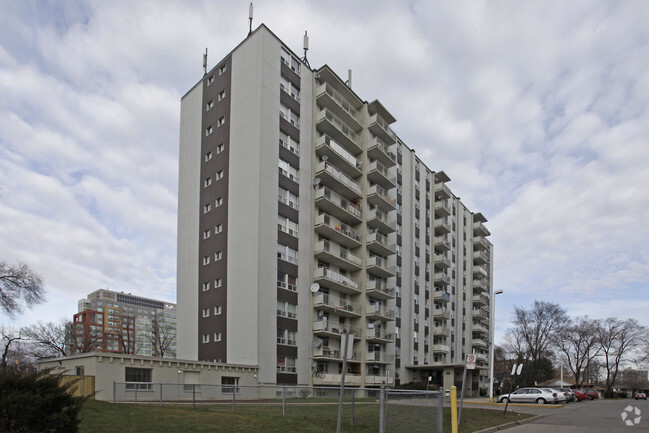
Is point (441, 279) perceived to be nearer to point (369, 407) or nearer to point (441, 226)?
point (441, 226)

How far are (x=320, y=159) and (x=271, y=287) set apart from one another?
572 inches

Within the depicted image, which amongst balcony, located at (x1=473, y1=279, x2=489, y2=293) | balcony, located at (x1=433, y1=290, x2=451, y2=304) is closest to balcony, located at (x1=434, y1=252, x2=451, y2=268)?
balcony, located at (x1=433, y1=290, x2=451, y2=304)

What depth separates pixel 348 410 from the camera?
1894cm

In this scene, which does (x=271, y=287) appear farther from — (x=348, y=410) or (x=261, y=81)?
(x=348, y=410)

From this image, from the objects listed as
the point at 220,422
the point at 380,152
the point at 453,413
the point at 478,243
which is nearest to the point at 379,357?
the point at 380,152

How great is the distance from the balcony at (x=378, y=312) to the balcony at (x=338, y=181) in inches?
458

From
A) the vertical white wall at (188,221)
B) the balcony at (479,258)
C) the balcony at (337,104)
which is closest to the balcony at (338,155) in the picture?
the balcony at (337,104)

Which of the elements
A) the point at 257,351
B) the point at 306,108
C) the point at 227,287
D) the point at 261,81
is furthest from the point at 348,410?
the point at 306,108

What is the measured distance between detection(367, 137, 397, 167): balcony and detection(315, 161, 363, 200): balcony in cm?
425

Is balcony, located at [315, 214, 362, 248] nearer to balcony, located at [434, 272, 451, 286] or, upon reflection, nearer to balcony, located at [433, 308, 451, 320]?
balcony, located at [434, 272, 451, 286]

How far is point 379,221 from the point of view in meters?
51.8

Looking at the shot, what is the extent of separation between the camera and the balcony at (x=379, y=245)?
50.2m

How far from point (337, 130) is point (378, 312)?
1897 centimetres

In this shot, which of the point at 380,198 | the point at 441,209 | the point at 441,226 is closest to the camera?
the point at 380,198
